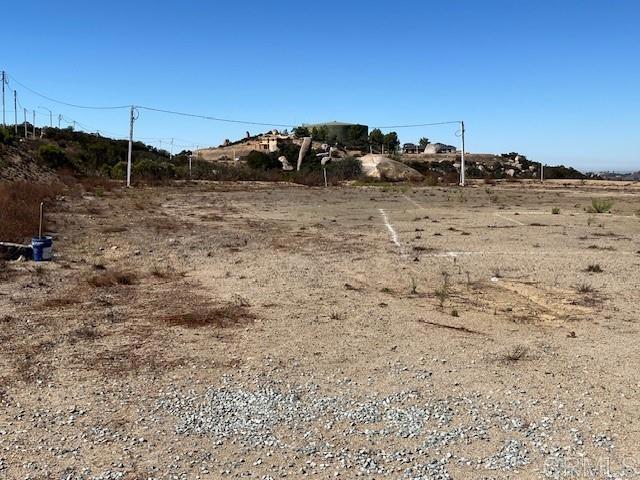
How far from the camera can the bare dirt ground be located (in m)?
4.75

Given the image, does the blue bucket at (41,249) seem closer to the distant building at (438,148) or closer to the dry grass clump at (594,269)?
the dry grass clump at (594,269)

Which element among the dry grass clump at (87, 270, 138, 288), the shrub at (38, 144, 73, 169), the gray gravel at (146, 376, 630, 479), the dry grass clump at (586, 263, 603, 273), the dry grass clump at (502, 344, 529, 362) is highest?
the shrub at (38, 144, 73, 169)

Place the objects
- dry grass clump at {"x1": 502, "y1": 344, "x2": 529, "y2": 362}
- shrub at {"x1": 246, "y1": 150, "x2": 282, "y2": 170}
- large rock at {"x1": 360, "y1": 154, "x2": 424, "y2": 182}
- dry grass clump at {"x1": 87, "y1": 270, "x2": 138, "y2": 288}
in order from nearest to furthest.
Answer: dry grass clump at {"x1": 502, "y1": 344, "x2": 529, "y2": 362} < dry grass clump at {"x1": 87, "y1": 270, "x2": 138, "y2": 288} < large rock at {"x1": 360, "y1": 154, "x2": 424, "y2": 182} < shrub at {"x1": 246, "y1": 150, "x2": 282, "y2": 170}

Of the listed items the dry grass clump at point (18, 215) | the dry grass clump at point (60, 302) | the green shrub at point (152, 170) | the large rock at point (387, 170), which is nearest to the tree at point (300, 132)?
the large rock at point (387, 170)

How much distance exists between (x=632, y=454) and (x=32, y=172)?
44.2 meters

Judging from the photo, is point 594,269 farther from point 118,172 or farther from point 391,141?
point 391,141

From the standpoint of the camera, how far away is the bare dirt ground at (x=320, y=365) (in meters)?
4.75

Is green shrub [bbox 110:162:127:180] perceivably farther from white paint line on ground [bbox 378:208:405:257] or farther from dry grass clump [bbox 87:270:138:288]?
dry grass clump [bbox 87:270:138:288]

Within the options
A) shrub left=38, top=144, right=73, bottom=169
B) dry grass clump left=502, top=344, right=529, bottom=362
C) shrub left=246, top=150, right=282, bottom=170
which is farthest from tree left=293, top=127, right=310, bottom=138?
dry grass clump left=502, top=344, right=529, bottom=362

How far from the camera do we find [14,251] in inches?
523

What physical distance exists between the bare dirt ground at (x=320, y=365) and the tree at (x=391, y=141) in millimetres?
102609

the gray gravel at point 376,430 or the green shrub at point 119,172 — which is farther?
the green shrub at point 119,172

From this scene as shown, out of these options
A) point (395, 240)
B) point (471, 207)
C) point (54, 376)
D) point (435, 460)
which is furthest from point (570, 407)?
point (471, 207)

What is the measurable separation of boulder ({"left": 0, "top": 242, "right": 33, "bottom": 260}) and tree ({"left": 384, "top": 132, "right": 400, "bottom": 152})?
103494 mm
